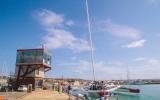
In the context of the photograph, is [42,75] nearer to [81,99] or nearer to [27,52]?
[27,52]

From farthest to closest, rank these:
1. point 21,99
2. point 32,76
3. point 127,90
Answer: point 127,90, point 32,76, point 21,99

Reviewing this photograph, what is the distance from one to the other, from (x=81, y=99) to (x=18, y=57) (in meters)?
23.2

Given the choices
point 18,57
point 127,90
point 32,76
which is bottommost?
point 127,90

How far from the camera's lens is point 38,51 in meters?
50.0

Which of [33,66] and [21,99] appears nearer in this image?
[21,99]

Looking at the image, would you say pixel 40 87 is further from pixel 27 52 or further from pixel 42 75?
pixel 27 52

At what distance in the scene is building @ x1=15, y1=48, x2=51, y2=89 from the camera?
49281mm

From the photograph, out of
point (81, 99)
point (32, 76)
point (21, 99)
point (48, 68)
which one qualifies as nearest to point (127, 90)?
point (48, 68)

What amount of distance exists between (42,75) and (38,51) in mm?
7221

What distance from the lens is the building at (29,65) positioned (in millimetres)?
49281

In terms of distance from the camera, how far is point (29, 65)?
1941 inches

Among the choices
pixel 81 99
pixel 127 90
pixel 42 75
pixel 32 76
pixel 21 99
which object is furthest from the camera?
pixel 127 90

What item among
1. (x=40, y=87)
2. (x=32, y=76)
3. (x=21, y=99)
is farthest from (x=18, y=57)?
(x=21, y=99)

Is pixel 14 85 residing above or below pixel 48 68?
below
